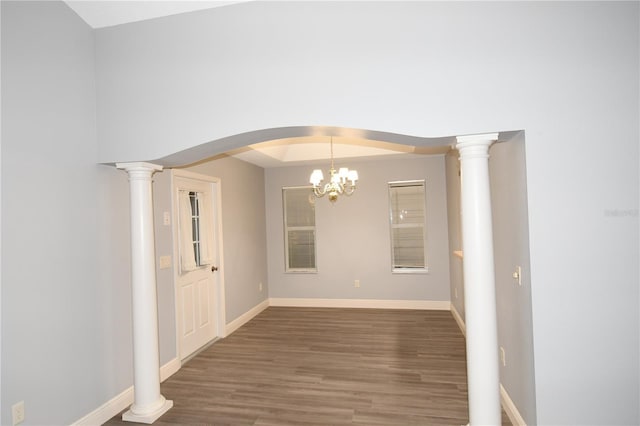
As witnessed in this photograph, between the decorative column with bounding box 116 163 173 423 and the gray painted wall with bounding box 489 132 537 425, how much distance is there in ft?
9.27

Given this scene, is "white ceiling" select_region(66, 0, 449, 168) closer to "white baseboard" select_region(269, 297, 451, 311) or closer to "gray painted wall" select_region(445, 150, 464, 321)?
"gray painted wall" select_region(445, 150, 464, 321)

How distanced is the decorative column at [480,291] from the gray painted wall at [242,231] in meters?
3.18

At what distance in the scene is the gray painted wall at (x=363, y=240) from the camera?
5.83 meters

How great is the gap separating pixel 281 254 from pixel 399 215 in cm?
228

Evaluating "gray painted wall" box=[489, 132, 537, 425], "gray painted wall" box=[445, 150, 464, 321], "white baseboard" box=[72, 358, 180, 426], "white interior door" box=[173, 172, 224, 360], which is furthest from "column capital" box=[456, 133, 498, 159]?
"white baseboard" box=[72, 358, 180, 426]

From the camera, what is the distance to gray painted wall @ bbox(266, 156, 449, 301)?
5828mm

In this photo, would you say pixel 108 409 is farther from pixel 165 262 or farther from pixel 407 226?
pixel 407 226

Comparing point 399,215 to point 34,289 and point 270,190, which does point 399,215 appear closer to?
point 270,190

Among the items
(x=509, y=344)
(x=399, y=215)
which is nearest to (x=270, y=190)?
(x=399, y=215)

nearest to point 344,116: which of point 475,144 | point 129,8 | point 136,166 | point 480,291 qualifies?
point 475,144

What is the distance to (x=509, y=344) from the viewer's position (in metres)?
2.68

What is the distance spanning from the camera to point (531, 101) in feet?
7.28

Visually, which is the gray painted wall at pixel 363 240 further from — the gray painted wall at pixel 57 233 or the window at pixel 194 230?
the gray painted wall at pixel 57 233

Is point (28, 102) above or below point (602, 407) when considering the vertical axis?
above
